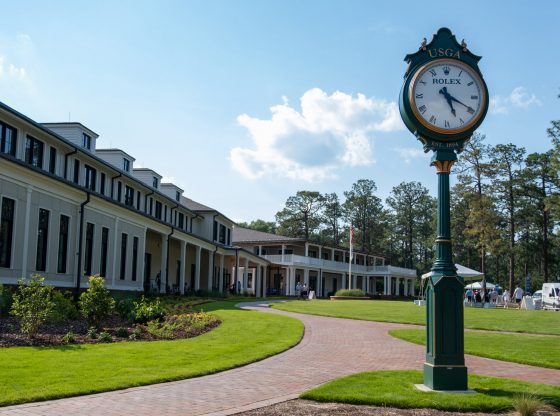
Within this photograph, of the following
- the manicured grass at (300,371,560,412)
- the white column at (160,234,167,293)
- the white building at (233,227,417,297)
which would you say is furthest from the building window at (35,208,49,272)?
the white building at (233,227,417,297)

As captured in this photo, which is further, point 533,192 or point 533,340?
point 533,192

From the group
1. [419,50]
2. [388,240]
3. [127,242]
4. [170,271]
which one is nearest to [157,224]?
[127,242]

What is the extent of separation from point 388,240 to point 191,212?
61.8 meters

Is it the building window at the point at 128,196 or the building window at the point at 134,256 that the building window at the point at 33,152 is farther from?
the building window at the point at 128,196

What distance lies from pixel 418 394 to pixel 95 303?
10654 millimetres

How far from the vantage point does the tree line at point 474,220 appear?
61.6 m

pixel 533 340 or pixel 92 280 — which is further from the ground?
pixel 92 280

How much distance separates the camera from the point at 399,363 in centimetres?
1208

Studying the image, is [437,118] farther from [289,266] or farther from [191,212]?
[289,266]

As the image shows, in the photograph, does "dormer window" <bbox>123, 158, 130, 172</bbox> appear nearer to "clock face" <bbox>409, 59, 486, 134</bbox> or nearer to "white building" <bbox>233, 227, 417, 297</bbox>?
"white building" <bbox>233, 227, 417, 297</bbox>

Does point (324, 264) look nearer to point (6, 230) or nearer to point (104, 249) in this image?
point (104, 249)

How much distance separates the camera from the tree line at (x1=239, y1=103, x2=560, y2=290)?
61.6 m

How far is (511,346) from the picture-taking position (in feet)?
49.1

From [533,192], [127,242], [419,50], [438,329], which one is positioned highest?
[533,192]
